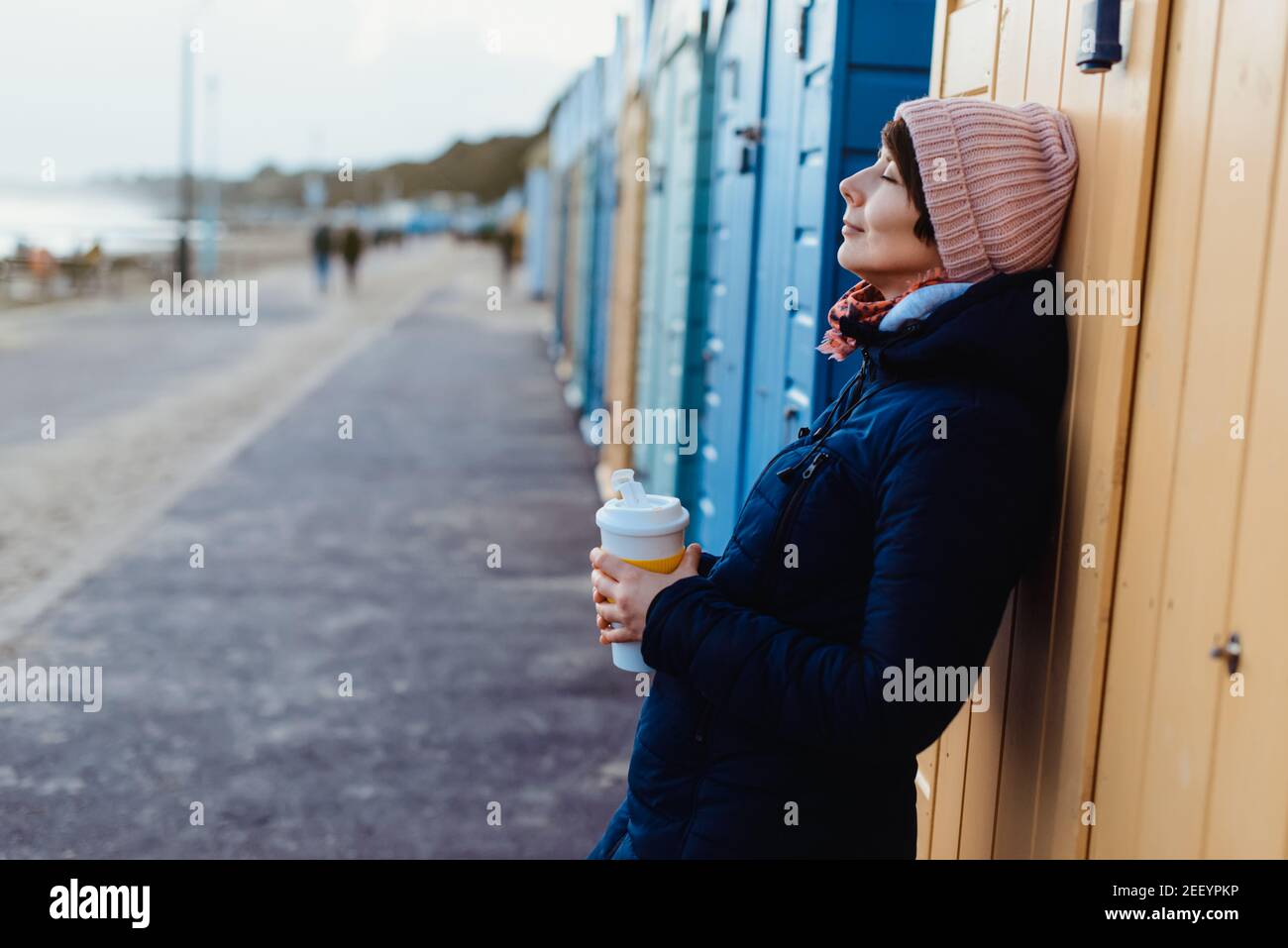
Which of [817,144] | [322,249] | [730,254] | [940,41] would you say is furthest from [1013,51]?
[322,249]

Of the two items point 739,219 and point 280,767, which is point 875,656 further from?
point 739,219

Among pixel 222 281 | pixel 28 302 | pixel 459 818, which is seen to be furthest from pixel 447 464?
pixel 222 281

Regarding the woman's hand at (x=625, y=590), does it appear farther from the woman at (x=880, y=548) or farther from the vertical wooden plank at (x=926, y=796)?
the vertical wooden plank at (x=926, y=796)

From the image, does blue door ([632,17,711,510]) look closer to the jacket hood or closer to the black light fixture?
the black light fixture

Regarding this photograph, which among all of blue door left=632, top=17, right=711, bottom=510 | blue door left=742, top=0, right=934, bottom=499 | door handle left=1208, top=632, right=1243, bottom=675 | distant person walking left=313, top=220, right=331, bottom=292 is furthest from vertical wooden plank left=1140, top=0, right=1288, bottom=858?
distant person walking left=313, top=220, right=331, bottom=292

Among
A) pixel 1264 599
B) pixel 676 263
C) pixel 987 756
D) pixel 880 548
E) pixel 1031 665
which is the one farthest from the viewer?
pixel 676 263

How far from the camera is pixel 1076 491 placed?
2215mm

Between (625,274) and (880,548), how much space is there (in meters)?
8.99

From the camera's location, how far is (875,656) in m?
1.80

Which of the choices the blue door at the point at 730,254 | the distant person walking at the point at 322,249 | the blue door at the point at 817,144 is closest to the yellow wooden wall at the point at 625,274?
the blue door at the point at 730,254

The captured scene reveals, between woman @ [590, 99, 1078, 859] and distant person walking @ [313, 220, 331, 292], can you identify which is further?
distant person walking @ [313, 220, 331, 292]

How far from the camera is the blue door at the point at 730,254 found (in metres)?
5.39

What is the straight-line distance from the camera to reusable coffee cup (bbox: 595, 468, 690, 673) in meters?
2.10

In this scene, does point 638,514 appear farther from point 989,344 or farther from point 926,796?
point 926,796
